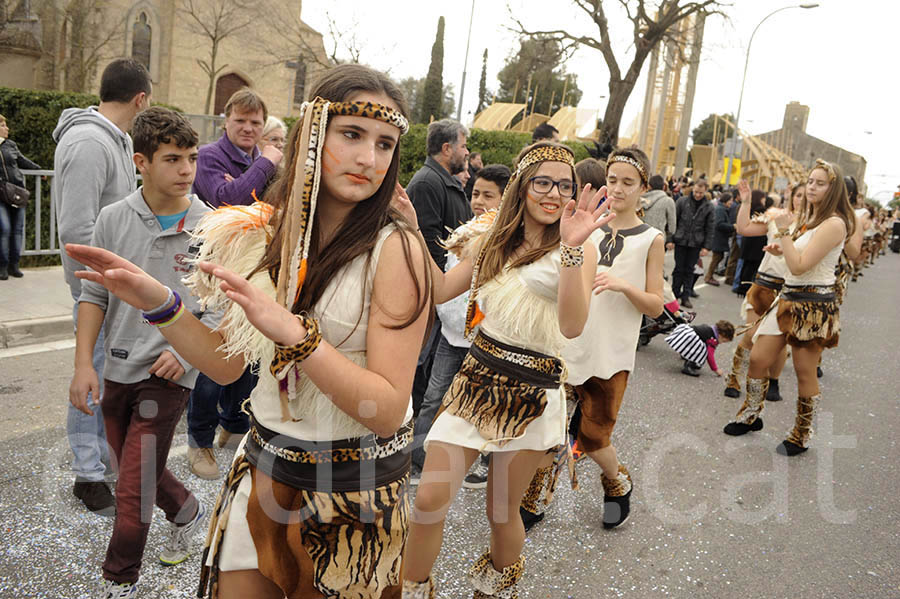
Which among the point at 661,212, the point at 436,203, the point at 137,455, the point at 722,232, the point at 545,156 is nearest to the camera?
the point at 137,455

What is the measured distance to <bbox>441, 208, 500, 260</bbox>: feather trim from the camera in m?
3.00

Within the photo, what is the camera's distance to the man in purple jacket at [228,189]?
387 centimetres

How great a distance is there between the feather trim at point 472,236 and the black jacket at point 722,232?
11386 millimetres

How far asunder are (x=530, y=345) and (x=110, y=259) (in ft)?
5.25

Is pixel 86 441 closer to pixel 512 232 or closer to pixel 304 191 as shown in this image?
pixel 512 232

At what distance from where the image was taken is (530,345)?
8.89 feet

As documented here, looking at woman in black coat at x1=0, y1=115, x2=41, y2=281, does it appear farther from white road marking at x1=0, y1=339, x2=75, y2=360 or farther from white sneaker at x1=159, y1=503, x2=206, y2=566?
white sneaker at x1=159, y1=503, x2=206, y2=566

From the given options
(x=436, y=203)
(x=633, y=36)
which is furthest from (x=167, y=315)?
(x=633, y=36)

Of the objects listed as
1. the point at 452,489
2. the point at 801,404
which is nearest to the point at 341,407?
the point at 452,489

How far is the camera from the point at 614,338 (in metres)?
3.60

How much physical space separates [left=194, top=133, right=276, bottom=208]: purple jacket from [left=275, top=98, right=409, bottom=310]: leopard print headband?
8.09ft

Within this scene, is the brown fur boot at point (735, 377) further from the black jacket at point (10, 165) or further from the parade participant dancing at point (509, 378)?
the black jacket at point (10, 165)

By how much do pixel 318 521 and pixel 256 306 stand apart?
611mm

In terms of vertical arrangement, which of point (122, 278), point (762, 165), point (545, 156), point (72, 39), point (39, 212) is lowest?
point (39, 212)
